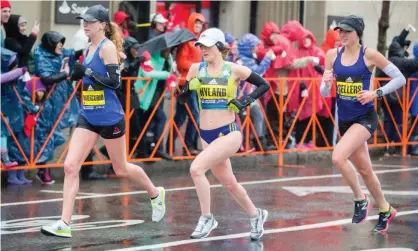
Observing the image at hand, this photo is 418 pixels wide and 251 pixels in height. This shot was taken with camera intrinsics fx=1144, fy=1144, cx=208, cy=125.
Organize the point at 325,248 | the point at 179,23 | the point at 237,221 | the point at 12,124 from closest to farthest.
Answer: the point at 325,248, the point at 237,221, the point at 12,124, the point at 179,23

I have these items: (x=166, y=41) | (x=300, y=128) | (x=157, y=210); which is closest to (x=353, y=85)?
(x=157, y=210)

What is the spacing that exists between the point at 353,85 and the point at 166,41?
5.83 metres

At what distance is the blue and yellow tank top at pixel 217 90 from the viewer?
10461 millimetres

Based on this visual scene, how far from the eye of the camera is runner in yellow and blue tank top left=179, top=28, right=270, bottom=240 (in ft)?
33.8

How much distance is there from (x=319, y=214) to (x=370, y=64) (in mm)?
1890

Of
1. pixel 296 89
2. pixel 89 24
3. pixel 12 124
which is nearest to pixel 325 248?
pixel 89 24

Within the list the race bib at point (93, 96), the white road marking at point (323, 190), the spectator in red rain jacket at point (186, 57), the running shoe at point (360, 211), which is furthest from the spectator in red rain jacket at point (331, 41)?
the race bib at point (93, 96)

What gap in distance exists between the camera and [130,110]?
1573 centimetres

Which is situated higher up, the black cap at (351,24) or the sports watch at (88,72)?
the black cap at (351,24)

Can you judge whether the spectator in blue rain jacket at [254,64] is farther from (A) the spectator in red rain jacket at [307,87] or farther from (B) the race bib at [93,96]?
(B) the race bib at [93,96]

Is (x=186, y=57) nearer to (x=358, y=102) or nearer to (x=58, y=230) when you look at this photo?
(x=358, y=102)

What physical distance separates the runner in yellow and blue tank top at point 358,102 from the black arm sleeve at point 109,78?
79.7 inches

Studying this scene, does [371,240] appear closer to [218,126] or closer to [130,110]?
[218,126]

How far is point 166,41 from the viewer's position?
1628cm
